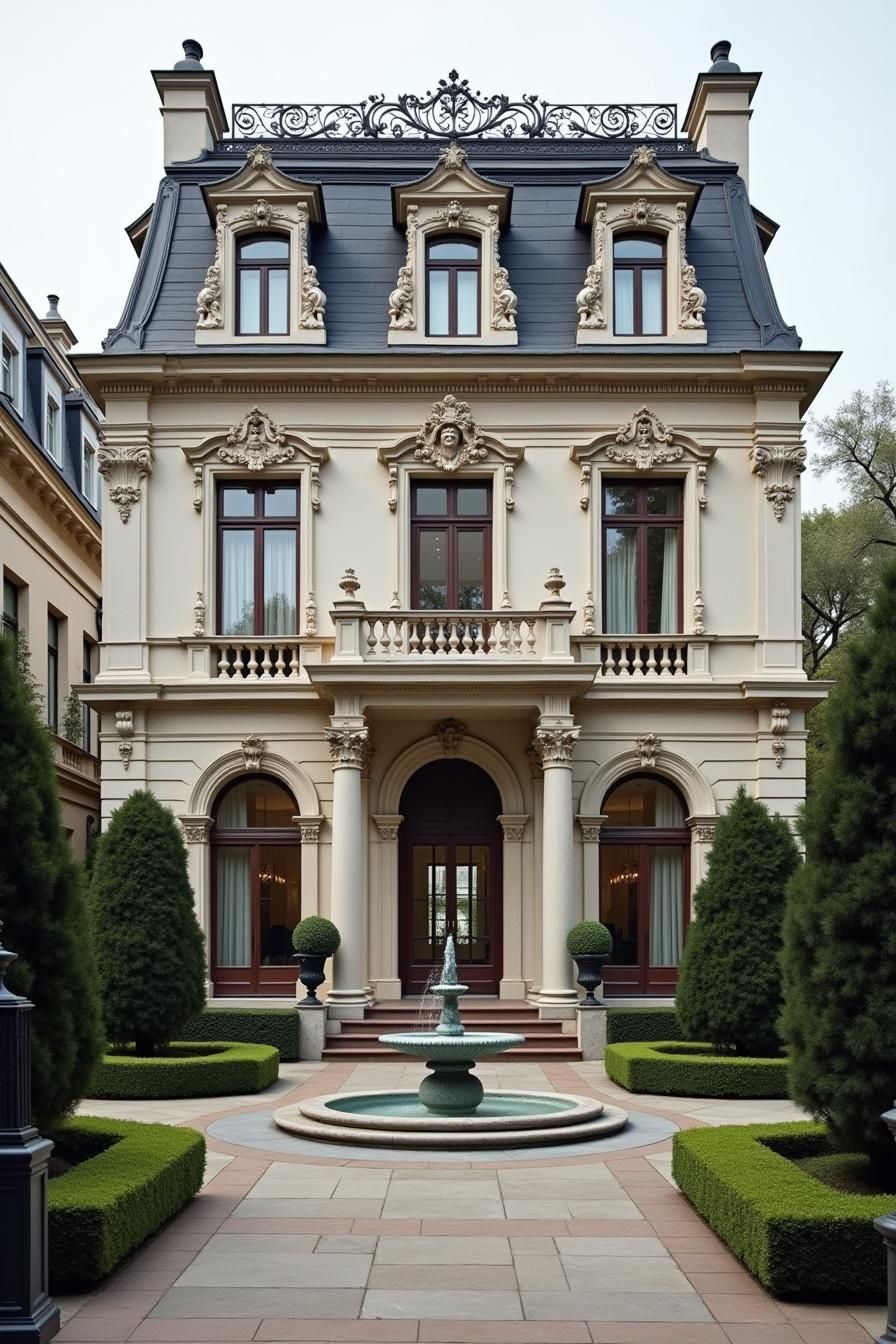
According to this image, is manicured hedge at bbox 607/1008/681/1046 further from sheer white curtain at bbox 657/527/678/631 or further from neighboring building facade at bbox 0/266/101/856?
neighboring building facade at bbox 0/266/101/856

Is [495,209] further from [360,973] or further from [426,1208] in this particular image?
[426,1208]

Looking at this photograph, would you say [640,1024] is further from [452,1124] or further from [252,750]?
[452,1124]

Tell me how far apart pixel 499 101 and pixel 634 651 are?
1194 centimetres

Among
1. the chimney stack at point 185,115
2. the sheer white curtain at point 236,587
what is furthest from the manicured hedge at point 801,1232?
the chimney stack at point 185,115

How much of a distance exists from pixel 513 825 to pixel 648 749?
109 inches

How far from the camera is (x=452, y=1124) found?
15.4 m

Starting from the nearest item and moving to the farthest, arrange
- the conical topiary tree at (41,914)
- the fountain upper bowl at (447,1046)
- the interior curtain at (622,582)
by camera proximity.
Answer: the conical topiary tree at (41,914) → the fountain upper bowl at (447,1046) → the interior curtain at (622,582)

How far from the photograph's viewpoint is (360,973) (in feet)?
83.5

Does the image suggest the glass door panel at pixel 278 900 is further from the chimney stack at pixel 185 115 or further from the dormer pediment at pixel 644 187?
the chimney stack at pixel 185 115

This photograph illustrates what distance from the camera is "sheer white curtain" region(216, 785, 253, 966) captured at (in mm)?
27188

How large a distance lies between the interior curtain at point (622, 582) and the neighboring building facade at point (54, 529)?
36.2 ft

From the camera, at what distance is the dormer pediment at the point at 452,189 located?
2792cm

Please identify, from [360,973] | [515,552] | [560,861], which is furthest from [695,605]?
[360,973]

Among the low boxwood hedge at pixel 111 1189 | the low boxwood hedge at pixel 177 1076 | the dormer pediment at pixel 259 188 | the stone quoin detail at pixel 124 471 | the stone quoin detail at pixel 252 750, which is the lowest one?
the low boxwood hedge at pixel 177 1076
